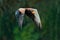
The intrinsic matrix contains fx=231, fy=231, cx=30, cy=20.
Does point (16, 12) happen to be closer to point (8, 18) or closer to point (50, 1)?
point (8, 18)

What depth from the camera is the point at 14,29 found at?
84.0 inches

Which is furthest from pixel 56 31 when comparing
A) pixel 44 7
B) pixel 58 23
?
pixel 44 7

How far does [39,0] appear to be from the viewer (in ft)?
6.92

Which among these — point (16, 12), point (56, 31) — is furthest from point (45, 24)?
point (16, 12)

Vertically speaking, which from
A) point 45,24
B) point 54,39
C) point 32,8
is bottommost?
point 54,39

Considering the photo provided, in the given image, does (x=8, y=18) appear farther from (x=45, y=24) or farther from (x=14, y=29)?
(x=45, y=24)

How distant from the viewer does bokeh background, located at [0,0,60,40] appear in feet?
6.89

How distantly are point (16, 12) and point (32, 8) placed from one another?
15 centimetres

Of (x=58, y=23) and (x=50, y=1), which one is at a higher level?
(x=50, y=1)

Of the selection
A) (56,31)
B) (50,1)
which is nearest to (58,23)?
(56,31)

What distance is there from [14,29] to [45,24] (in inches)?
11.4

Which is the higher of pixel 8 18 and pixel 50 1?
pixel 50 1

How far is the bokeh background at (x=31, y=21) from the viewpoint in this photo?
82.7 inches

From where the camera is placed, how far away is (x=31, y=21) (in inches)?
83.0
